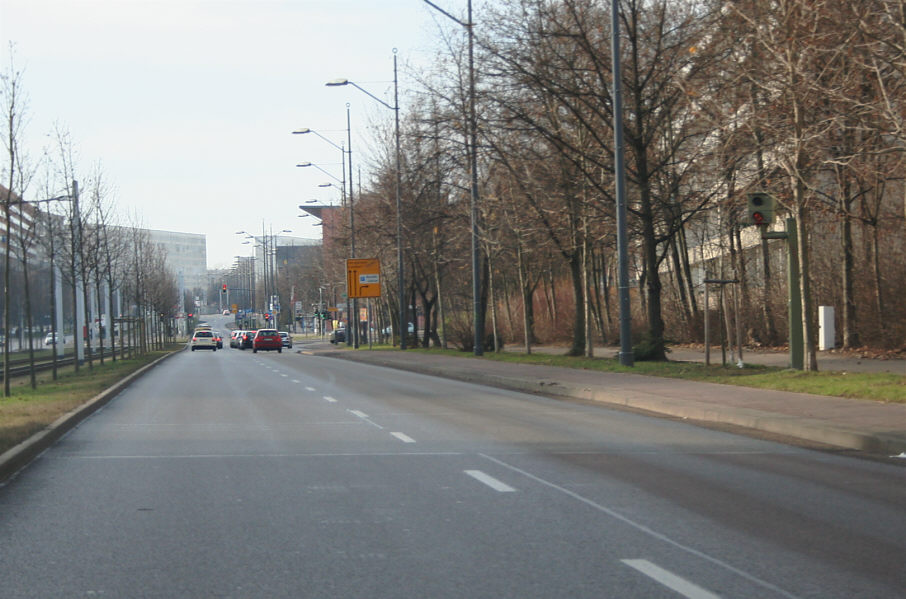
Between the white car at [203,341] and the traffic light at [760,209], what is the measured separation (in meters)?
70.3

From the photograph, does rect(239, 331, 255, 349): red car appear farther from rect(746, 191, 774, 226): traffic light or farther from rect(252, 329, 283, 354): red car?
rect(746, 191, 774, 226): traffic light

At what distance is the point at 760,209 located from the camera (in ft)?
70.5

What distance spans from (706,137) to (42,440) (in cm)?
1936

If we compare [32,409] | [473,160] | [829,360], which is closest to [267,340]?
[473,160]

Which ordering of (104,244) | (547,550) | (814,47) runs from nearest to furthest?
(547,550) → (814,47) → (104,244)

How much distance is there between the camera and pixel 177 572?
6.51 meters

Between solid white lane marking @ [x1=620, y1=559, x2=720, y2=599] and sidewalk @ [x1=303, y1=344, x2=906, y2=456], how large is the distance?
6388mm

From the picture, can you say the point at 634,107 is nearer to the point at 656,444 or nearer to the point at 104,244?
the point at 656,444

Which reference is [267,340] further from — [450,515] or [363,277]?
[450,515]

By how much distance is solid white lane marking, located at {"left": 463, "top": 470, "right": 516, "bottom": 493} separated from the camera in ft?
31.5

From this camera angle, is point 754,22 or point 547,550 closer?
point 547,550

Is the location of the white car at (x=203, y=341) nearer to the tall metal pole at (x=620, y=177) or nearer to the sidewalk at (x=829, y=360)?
the sidewalk at (x=829, y=360)

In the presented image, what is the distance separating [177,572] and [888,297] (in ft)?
81.9

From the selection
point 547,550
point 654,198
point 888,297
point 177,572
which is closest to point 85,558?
point 177,572
